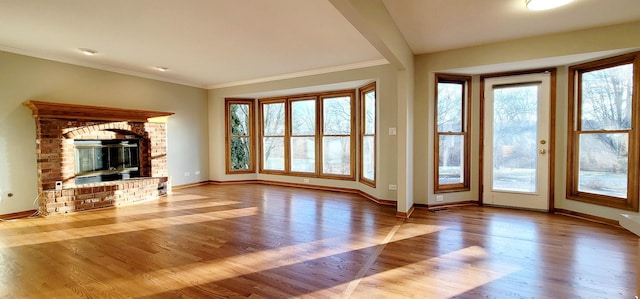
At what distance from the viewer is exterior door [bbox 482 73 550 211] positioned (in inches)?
164

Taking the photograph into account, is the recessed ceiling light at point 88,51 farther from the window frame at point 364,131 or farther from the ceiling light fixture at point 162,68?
the window frame at point 364,131

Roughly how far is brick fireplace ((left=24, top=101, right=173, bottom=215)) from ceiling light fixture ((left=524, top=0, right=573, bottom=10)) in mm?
6069

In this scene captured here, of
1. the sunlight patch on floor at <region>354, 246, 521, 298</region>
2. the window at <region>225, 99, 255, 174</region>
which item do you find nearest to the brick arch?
the window at <region>225, 99, 255, 174</region>

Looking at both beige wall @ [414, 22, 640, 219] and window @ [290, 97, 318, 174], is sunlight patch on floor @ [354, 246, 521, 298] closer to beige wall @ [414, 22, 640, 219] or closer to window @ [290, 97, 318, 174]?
beige wall @ [414, 22, 640, 219]

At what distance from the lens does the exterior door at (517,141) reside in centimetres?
417

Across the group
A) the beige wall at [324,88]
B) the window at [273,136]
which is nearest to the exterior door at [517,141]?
the beige wall at [324,88]

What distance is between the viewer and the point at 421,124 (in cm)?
445

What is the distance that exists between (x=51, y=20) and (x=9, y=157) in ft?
7.84

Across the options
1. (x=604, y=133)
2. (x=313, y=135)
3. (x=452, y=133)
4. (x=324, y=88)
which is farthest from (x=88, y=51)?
(x=604, y=133)

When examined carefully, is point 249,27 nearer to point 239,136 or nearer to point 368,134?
point 368,134

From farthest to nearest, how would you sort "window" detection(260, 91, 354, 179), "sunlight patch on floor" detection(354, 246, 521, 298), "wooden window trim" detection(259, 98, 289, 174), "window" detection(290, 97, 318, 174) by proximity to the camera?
"wooden window trim" detection(259, 98, 289, 174) → "window" detection(290, 97, 318, 174) → "window" detection(260, 91, 354, 179) → "sunlight patch on floor" detection(354, 246, 521, 298)

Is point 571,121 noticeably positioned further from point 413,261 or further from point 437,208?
point 413,261

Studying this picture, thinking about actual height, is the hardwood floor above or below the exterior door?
below

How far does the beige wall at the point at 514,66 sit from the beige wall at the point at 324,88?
1.43 ft
